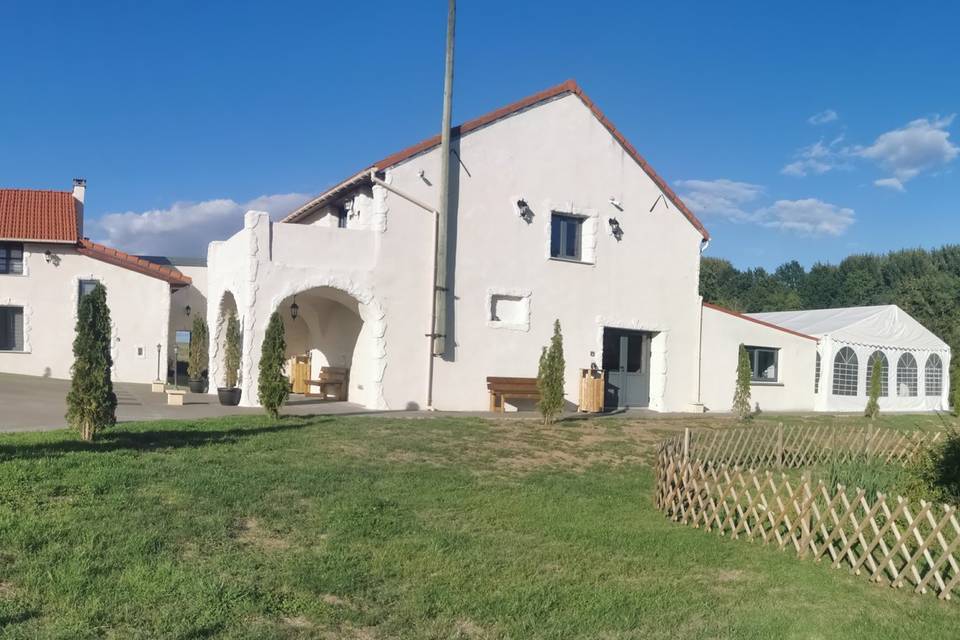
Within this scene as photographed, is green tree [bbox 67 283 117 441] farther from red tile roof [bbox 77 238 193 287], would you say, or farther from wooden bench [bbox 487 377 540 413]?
red tile roof [bbox 77 238 193 287]

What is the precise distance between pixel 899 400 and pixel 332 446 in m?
25.5

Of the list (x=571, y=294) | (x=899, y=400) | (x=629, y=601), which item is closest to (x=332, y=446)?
(x=629, y=601)

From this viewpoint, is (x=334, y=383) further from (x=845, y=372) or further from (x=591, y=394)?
(x=845, y=372)

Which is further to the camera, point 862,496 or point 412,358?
point 412,358

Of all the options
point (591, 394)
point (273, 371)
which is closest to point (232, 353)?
A: point (273, 371)

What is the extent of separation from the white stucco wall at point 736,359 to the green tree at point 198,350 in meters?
15.6

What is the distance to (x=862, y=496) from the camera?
6.82m

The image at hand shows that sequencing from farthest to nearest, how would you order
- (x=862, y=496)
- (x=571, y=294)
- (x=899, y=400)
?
1. (x=899, y=400)
2. (x=571, y=294)
3. (x=862, y=496)

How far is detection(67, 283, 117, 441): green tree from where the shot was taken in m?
10.2

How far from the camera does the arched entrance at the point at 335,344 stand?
18172 mm

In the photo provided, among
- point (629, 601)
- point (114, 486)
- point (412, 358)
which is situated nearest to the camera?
point (629, 601)

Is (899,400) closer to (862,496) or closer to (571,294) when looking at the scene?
(571,294)

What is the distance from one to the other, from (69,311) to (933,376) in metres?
33.2

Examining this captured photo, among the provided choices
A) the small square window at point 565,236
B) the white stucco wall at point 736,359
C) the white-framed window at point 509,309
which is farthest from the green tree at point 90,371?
the white stucco wall at point 736,359
